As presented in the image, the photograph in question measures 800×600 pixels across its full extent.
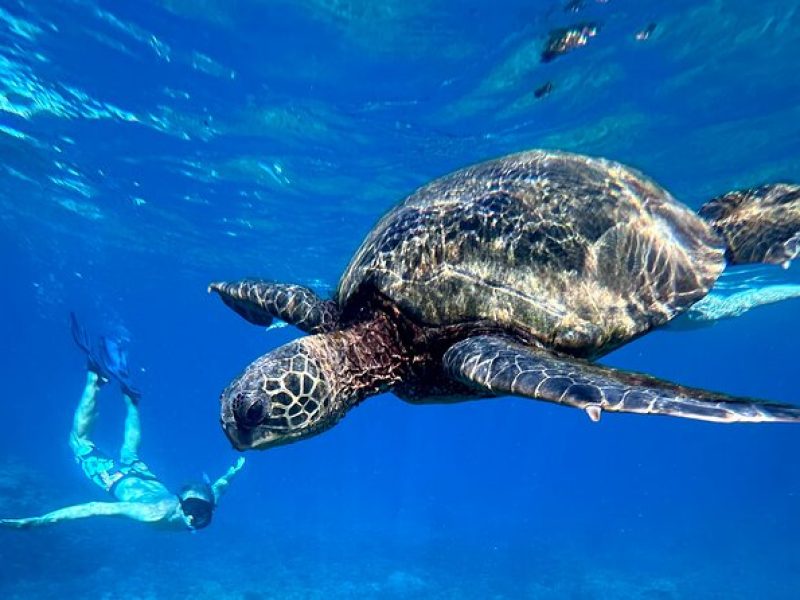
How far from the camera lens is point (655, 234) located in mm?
5512

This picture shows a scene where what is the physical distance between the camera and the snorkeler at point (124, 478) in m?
12.8

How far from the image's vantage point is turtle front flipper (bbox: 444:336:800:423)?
2.57 metres

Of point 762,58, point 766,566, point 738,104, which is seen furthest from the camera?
point 766,566

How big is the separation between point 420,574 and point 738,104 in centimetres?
2636

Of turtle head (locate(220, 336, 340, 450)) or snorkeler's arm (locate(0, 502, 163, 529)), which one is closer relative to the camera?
turtle head (locate(220, 336, 340, 450))

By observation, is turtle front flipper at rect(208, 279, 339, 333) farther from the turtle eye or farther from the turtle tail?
the turtle tail

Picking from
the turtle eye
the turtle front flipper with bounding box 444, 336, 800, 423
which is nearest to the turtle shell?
the turtle front flipper with bounding box 444, 336, 800, 423

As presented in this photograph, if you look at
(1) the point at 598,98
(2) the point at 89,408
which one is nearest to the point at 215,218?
(2) the point at 89,408

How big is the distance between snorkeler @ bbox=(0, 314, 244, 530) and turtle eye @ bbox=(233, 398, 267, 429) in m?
9.99

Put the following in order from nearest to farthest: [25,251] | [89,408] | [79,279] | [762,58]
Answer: [762,58], [89,408], [25,251], [79,279]

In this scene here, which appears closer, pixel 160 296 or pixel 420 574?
pixel 420 574

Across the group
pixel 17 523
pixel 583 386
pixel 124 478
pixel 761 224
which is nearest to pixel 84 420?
pixel 124 478

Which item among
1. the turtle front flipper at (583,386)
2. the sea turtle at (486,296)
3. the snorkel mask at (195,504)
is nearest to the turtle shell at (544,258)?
the sea turtle at (486,296)

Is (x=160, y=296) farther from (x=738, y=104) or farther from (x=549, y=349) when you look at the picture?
(x=549, y=349)
